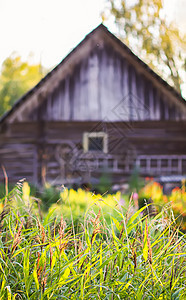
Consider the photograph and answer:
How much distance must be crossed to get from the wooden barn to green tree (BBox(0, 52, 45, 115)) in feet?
57.1

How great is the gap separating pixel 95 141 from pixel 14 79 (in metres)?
20.3

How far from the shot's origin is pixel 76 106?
33.2 feet

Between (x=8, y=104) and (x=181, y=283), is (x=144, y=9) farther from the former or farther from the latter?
(x=181, y=283)

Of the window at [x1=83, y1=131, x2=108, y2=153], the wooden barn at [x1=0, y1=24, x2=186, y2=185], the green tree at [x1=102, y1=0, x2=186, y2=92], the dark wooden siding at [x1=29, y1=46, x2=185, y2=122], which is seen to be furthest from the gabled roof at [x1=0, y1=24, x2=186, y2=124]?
the green tree at [x1=102, y1=0, x2=186, y2=92]

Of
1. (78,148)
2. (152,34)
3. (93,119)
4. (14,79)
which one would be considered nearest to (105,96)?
(93,119)

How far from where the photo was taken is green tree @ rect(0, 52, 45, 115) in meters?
28.5

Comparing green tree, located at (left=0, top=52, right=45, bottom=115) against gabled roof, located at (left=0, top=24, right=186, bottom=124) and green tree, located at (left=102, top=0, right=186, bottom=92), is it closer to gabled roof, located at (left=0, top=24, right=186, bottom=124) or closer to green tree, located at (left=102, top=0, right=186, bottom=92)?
green tree, located at (left=102, top=0, right=186, bottom=92)

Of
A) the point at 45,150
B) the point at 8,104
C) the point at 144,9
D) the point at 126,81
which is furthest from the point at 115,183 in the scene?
the point at 8,104

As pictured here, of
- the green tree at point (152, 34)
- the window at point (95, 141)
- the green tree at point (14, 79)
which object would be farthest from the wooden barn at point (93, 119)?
the green tree at point (14, 79)

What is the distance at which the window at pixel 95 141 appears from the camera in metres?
11.0

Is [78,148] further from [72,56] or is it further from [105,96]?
[72,56]

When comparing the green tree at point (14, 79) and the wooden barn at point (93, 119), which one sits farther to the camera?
the green tree at point (14, 79)

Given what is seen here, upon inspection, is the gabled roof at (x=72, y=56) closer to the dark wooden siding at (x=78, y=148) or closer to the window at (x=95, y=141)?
the dark wooden siding at (x=78, y=148)

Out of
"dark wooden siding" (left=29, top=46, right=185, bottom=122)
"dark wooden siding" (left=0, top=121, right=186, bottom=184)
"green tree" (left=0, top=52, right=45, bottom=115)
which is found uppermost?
"green tree" (left=0, top=52, right=45, bottom=115)
